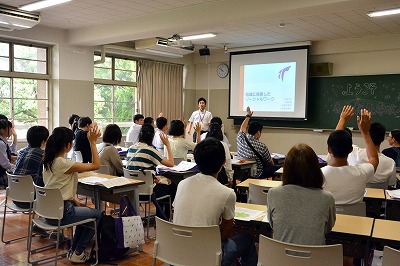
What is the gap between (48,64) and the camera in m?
8.04

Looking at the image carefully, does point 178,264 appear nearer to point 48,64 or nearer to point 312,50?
point 48,64

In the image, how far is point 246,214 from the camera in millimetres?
2564

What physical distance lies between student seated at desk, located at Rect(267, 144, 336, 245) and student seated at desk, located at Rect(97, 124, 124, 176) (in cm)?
275

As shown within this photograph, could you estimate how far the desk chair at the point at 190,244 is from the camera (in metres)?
2.13

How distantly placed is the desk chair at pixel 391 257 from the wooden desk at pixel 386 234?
1.18 feet

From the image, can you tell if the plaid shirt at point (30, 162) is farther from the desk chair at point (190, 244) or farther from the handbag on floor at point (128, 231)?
the desk chair at point (190, 244)

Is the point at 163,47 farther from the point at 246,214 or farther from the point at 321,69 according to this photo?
the point at 246,214

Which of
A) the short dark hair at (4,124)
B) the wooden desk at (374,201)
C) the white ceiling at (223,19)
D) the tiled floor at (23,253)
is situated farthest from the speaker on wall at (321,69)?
the short dark hair at (4,124)

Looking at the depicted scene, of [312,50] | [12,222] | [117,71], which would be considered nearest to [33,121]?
[117,71]

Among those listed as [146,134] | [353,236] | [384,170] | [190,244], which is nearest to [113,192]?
[146,134]

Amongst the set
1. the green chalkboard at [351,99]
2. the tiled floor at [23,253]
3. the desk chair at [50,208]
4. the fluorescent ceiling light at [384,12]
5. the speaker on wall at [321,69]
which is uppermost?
the fluorescent ceiling light at [384,12]

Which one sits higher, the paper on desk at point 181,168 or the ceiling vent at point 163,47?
the ceiling vent at point 163,47

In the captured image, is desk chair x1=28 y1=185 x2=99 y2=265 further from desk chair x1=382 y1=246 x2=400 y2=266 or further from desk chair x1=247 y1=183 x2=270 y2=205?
desk chair x1=382 y1=246 x2=400 y2=266

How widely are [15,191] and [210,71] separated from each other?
7.98m
